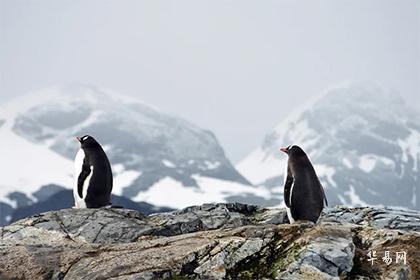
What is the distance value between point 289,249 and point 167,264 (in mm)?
2148

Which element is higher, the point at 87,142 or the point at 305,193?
→ the point at 87,142

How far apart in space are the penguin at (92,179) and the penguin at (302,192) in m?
5.71

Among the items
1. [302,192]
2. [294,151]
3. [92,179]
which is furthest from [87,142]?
[302,192]

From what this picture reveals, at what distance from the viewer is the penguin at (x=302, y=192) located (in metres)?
18.1

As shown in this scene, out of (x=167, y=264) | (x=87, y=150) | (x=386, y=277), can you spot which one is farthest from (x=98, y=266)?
(x=87, y=150)

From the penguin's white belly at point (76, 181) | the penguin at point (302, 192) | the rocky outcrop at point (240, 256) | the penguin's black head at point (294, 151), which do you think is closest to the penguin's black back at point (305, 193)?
the penguin at point (302, 192)

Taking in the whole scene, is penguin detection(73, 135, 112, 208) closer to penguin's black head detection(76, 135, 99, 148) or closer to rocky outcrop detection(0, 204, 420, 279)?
penguin's black head detection(76, 135, 99, 148)

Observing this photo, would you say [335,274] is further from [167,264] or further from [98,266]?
[98,266]

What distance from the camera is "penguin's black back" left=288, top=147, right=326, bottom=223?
1806 centimetres

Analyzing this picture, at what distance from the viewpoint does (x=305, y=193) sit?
18.1 metres

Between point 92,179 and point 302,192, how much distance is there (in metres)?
6.57

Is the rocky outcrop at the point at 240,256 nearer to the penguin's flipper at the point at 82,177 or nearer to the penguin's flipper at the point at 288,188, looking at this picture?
the penguin's flipper at the point at 288,188

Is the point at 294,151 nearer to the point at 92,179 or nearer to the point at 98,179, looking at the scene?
the point at 98,179

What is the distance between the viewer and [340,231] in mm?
12508
